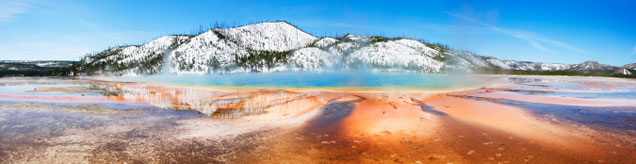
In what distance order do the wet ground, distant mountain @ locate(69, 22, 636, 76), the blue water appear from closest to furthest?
1. the wet ground
2. the blue water
3. distant mountain @ locate(69, 22, 636, 76)

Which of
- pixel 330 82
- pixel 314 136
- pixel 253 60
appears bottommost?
pixel 314 136

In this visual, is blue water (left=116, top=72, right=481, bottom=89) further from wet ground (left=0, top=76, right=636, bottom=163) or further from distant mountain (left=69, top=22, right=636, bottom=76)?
distant mountain (left=69, top=22, right=636, bottom=76)

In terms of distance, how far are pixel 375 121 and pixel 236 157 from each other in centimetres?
632

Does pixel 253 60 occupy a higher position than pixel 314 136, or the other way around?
pixel 253 60

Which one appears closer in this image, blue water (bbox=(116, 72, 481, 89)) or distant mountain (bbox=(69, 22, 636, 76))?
blue water (bbox=(116, 72, 481, 89))

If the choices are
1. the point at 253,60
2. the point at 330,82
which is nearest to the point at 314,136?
the point at 330,82

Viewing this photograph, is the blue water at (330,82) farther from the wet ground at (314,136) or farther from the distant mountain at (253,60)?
the distant mountain at (253,60)

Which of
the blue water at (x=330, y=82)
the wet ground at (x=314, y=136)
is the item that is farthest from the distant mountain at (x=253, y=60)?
the wet ground at (x=314, y=136)

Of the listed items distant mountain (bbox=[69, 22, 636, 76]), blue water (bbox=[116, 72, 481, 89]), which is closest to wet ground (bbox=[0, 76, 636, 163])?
blue water (bbox=[116, 72, 481, 89])

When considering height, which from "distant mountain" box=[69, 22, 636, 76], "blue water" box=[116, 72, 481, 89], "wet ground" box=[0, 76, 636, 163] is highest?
"distant mountain" box=[69, 22, 636, 76]

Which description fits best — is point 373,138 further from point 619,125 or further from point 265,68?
point 265,68

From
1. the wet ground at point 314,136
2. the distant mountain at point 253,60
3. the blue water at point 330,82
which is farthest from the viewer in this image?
the distant mountain at point 253,60

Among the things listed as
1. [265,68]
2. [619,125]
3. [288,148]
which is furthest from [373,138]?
[265,68]

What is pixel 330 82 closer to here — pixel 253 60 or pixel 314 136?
pixel 314 136
